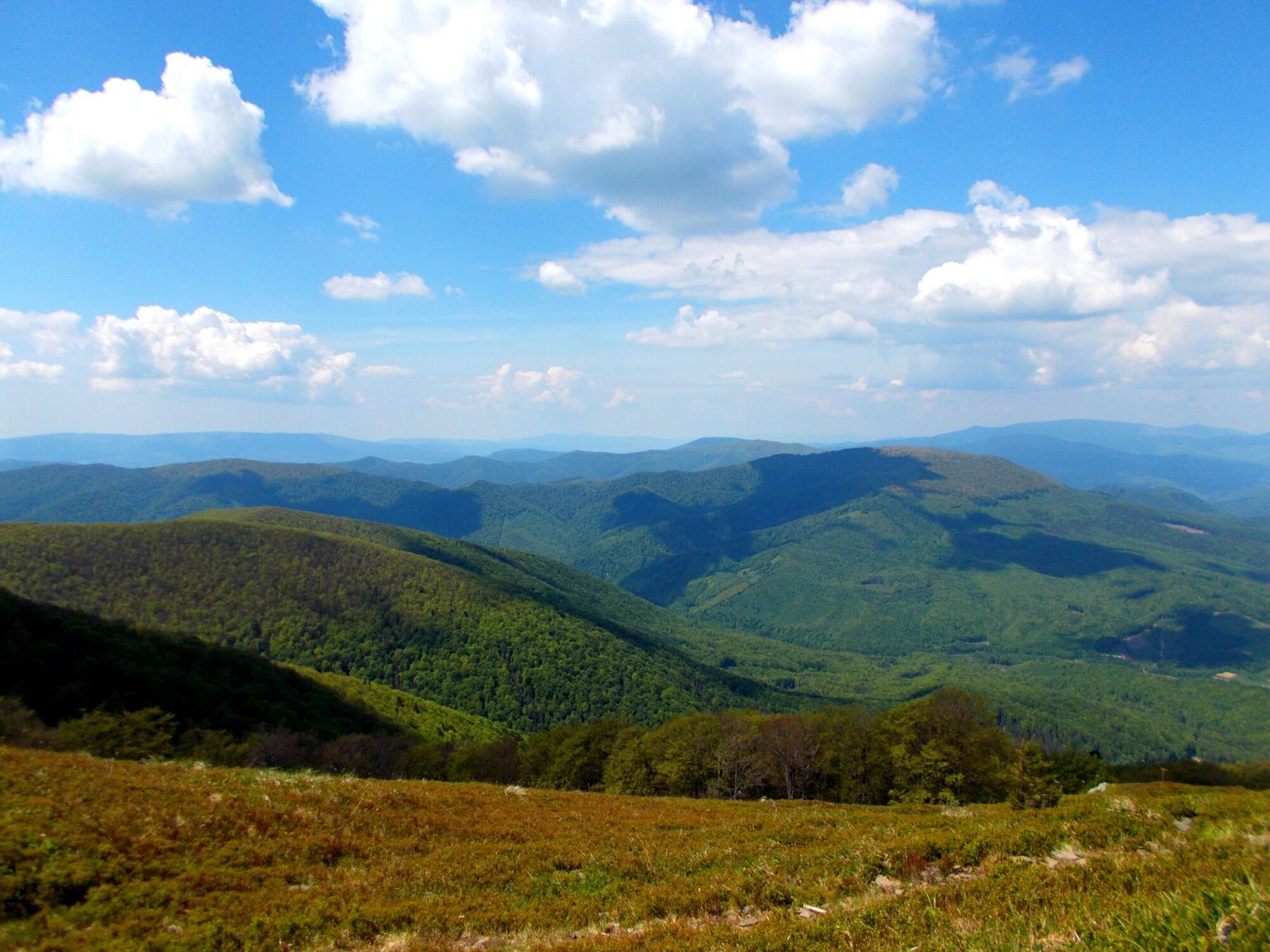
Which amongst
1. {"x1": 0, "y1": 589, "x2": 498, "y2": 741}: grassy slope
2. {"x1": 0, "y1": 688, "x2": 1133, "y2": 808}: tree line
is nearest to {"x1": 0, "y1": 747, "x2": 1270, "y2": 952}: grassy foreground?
{"x1": 0, "y1": 688, "x2": 1133, "y2": 808}: tree line

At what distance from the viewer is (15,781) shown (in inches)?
581

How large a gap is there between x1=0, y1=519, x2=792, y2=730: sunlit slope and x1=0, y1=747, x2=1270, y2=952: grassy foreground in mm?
153870

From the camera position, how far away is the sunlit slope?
→ 509ft

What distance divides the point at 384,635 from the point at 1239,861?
194453 millimetres

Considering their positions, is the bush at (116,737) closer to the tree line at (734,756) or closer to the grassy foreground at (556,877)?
the tree line at (734,756)

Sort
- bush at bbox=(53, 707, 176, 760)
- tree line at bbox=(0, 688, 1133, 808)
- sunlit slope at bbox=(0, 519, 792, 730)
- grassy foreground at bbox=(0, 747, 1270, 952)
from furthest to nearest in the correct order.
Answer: sunlit slope at bbox=(0, 519, 792, 730) < tree line at bbox=(0, 688, 1133, 808) < bush at bbox=(53, 707, 176, 760) < grassy foreground at bbox=(0, 747, 1270, 952)

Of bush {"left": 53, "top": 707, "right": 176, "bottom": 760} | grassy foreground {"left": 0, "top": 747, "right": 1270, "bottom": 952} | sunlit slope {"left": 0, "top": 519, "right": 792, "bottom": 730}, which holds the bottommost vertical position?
sunlit slope {"left": 0, "top": 519, "right": 792, "bottom": 730}

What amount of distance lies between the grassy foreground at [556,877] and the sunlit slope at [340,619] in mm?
153870

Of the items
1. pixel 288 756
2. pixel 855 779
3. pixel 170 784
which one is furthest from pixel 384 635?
pixel 170 784

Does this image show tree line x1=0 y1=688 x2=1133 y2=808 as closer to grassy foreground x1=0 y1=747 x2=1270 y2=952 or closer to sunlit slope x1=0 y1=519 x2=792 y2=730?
grassy foreground x1=0 y1=747 x2=1270 y2=952

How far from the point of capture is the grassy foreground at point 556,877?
26.1 feet

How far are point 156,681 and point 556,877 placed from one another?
7399cm

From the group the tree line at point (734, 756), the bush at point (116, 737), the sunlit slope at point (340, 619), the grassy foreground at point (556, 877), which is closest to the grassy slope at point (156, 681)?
the tree line at point (734, 756)

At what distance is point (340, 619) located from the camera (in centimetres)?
17662
